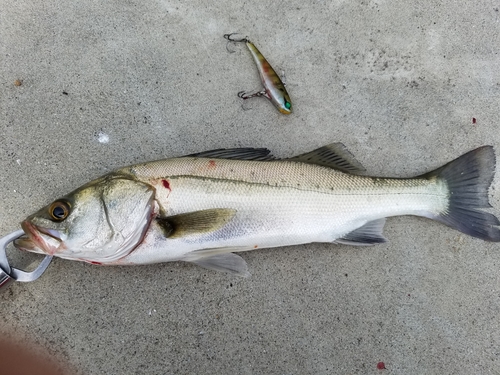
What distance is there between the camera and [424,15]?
2.92 meters

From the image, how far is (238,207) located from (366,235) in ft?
2.88

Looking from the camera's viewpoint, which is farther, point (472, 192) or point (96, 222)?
point (472, 192)

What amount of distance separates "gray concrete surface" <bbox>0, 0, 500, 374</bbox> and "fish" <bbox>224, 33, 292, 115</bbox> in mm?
84

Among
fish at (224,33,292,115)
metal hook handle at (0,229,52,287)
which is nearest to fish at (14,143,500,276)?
metal hook handle at (0,229,52,287)

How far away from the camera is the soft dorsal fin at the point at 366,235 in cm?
248

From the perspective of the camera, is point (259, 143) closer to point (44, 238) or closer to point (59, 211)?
point (59, 211)

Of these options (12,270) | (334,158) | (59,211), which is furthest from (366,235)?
(12,270)

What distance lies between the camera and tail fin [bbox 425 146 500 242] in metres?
2.51

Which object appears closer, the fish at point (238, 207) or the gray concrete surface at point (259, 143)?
the fish at point (238, 207)

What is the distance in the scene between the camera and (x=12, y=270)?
2.37m

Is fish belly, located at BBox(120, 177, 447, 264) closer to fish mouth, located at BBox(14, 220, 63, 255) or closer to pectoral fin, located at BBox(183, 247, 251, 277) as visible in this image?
pectoral fin, located at BBox(183, 247, 251, 277)

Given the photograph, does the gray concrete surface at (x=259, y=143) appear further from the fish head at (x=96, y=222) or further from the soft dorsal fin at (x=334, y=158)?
the fish head at (x=96, y=222)

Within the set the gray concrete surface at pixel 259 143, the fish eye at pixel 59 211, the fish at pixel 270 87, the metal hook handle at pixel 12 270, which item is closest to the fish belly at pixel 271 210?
the gray concrete surface at pixel 259 143

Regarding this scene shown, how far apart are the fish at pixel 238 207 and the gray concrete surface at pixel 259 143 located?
0.91 feet
